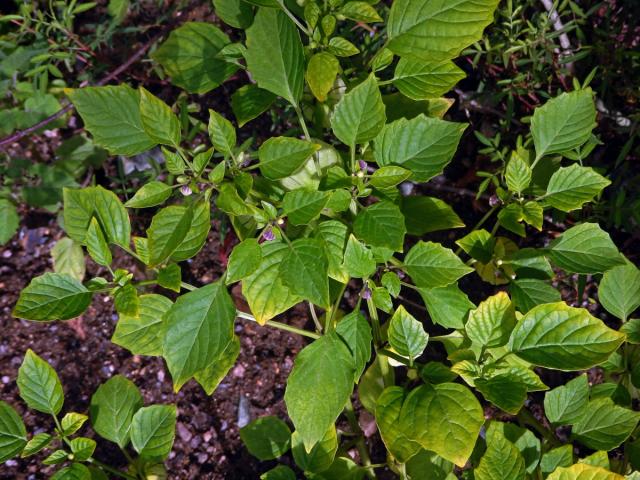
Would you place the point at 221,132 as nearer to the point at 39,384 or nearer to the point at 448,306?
the point at 448,306

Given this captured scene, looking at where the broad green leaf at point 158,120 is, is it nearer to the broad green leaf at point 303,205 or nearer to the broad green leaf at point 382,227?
the broad green leaf at point 303,205

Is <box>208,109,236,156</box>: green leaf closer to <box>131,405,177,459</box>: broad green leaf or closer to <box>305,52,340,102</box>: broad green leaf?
<box>305,52,340,102</box>: broad green leaf

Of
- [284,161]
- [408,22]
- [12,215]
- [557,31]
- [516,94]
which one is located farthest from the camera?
[12,215]

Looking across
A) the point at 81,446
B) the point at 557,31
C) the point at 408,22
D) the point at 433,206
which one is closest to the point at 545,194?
the point at 433,206

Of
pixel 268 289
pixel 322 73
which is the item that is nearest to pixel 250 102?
pixel 322 73

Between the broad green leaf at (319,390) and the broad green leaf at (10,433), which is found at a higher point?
the broad green leaf at (319,390)

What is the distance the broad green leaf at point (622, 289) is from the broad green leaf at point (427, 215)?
1.21 ft

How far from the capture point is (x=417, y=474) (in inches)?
53.7

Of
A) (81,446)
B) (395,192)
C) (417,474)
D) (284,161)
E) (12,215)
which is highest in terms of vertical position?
(284,161)

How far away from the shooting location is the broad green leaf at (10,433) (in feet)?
4.19

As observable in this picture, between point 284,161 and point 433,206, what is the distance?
16.2 inches

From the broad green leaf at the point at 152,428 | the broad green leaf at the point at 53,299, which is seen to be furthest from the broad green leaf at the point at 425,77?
the broad green leaf at the point at 152,428

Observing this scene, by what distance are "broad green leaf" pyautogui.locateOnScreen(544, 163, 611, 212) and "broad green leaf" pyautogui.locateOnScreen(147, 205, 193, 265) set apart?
75cm

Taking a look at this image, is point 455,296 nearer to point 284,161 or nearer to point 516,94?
point 284,161
